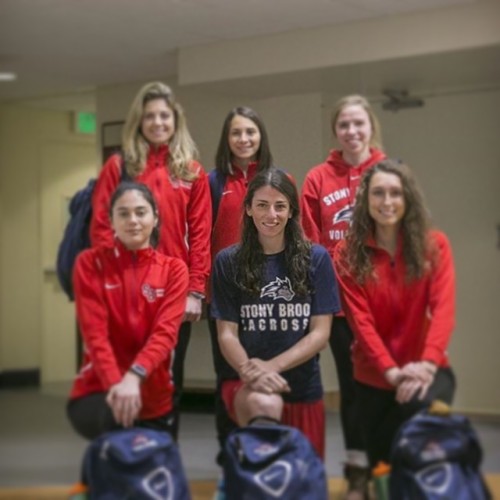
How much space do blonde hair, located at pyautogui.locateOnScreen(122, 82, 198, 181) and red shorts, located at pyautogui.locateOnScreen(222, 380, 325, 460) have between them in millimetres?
571

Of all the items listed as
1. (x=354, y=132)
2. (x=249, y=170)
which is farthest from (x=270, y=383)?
(x=354, y=132)

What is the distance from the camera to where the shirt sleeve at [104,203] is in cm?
263

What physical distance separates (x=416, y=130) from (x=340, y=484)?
110 cm

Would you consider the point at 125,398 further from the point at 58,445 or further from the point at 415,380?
the point at 415,380

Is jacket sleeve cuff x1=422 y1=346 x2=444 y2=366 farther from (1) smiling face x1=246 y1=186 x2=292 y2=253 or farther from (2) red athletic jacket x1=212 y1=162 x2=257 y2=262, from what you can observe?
(2) red athletic jacket x1=212 y1=162 x2=257 y2=262

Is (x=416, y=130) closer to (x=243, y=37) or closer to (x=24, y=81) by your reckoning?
(x=243, y=37)

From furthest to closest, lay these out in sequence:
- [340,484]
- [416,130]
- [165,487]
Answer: [416,130], [340,484], [165,487]

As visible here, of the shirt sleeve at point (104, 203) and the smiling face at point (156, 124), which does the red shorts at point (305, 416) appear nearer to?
the shirt sleeve at point (104, 203)

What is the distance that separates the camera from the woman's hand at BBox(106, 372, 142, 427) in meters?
2.61

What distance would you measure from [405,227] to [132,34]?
1.13 metres

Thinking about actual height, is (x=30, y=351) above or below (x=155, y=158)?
below

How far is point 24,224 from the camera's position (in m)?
2.92

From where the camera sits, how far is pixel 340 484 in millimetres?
2828

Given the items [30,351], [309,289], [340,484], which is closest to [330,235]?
[309,289]
